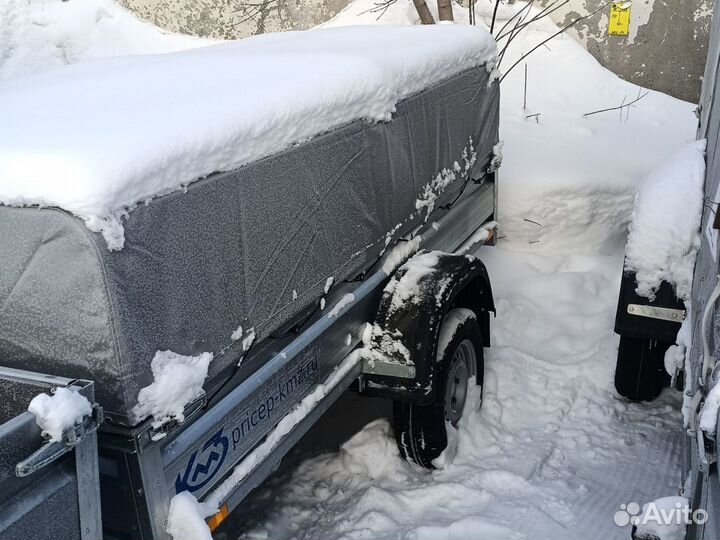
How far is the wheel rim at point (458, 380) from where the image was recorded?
382cm

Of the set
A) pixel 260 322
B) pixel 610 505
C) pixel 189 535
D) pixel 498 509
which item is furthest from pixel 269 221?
pixel 610 505

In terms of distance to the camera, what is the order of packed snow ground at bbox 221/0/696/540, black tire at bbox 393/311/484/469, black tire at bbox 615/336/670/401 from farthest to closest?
black tire at bbox 615/336/670/401 → black tire at bbox 393/311/484/469 → packed snow ground at bbox 221/0/696/540

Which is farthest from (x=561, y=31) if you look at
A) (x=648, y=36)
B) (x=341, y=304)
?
(x=341, y=304)

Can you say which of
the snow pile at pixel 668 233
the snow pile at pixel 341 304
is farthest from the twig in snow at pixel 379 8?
the snow pile at pixel 341 304

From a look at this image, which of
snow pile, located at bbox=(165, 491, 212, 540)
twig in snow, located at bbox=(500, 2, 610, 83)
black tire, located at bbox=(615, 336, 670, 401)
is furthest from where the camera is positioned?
twig in snow, located at bbox=(500, 2, 610, 83)

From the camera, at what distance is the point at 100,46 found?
10180 millimetres

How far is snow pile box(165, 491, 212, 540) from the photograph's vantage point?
218cm

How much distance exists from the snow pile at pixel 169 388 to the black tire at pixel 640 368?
275 cm

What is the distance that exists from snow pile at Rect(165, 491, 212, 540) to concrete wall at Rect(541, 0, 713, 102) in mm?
7375

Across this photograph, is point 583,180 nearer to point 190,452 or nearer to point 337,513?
point 337,513

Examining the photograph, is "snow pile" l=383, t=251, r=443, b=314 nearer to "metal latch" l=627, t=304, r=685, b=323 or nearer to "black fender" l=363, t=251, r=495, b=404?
"black fender" l=363, t=251, r=495, b=404

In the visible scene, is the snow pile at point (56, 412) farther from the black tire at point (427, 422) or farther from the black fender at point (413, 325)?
the black tire at point (427, 422)

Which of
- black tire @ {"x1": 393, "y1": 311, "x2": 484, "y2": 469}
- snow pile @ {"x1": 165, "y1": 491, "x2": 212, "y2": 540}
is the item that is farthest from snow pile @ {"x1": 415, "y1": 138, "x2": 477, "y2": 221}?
snow pile @ {"x1": 165, "y1": 491, "x2": 212, "y2": 540}

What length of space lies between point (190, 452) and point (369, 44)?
236 centimetres
